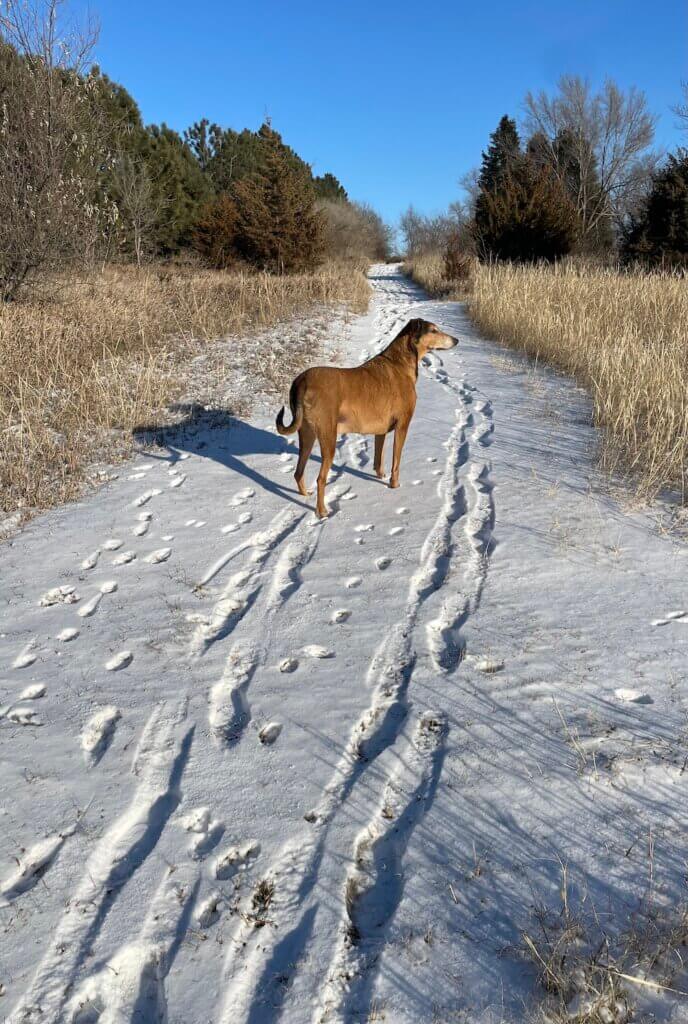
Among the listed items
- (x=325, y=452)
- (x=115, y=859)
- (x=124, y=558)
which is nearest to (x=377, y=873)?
(x=115, y=859)

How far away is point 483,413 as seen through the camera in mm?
7047

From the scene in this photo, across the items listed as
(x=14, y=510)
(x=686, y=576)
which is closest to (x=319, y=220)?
(x=14, y=510)

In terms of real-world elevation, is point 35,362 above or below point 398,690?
above

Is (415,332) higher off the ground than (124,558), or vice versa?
(415,332)

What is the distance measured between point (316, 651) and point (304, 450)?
213 centimetres

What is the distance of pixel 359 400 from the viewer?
14.9 feet

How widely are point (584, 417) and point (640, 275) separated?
8235 millimetres

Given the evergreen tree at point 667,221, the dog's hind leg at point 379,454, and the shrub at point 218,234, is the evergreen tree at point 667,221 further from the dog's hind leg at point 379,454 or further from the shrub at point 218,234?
the dog's hind leg at point 379,454

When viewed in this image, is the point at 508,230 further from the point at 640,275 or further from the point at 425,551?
the point at 425,551

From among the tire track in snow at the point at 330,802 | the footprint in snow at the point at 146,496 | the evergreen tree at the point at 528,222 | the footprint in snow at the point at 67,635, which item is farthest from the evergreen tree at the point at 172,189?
the tire track in snow at the point at 330,802

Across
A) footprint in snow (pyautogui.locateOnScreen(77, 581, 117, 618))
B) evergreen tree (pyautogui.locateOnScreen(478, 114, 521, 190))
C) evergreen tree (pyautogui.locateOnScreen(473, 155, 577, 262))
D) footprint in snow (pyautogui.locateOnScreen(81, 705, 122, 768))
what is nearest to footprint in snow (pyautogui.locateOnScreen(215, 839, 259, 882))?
A: footprint in snow (pyautogui.locateOnScreen(81, 705, 122, 768))

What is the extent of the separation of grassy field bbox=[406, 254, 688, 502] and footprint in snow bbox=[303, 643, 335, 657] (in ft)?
9.64

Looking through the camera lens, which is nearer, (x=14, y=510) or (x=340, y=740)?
(x=340, y=740)

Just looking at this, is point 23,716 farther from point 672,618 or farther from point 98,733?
point 672,618
